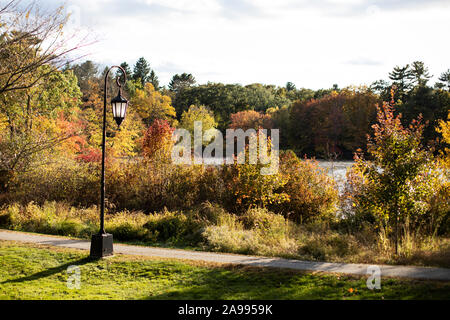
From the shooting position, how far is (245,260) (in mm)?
8891

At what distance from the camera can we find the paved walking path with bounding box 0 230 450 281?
7.29 m

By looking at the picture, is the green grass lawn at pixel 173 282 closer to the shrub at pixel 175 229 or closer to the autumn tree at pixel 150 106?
the shrub at pixel 175 229

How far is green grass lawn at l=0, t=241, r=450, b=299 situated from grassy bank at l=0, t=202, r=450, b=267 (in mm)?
1715

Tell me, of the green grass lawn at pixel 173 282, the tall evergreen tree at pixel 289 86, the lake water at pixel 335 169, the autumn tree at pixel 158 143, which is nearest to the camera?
the green grass lawn at pixel 173 282

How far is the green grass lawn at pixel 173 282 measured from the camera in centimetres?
654

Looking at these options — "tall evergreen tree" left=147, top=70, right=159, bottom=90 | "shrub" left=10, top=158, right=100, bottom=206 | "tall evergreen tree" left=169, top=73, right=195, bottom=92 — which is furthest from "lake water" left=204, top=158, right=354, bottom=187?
"tall evergreen tree" left=147, top=70, right=159, bottom=90

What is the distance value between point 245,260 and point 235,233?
2.08 m

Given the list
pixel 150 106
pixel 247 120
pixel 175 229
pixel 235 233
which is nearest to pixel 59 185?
pixel 175 229

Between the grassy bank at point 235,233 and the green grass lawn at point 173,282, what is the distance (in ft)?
5.63

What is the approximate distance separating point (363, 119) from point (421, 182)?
129 feet

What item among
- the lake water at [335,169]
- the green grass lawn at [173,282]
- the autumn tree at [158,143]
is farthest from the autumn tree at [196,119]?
the green grass lawn at [173,282]

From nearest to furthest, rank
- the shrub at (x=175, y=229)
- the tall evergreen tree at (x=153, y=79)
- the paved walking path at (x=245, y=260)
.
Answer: the paved walking path at (x=245, y=260), the shrub at (x=175, y=229), the tall evergreen tree at (x=153, y=79)

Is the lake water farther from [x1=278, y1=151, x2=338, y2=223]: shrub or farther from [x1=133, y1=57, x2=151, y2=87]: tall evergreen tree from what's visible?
[x1=133, y1=57, x2=151, y2=87]: tall evergreen tree

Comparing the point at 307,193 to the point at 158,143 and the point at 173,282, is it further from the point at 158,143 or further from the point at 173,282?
the point at 173,282
